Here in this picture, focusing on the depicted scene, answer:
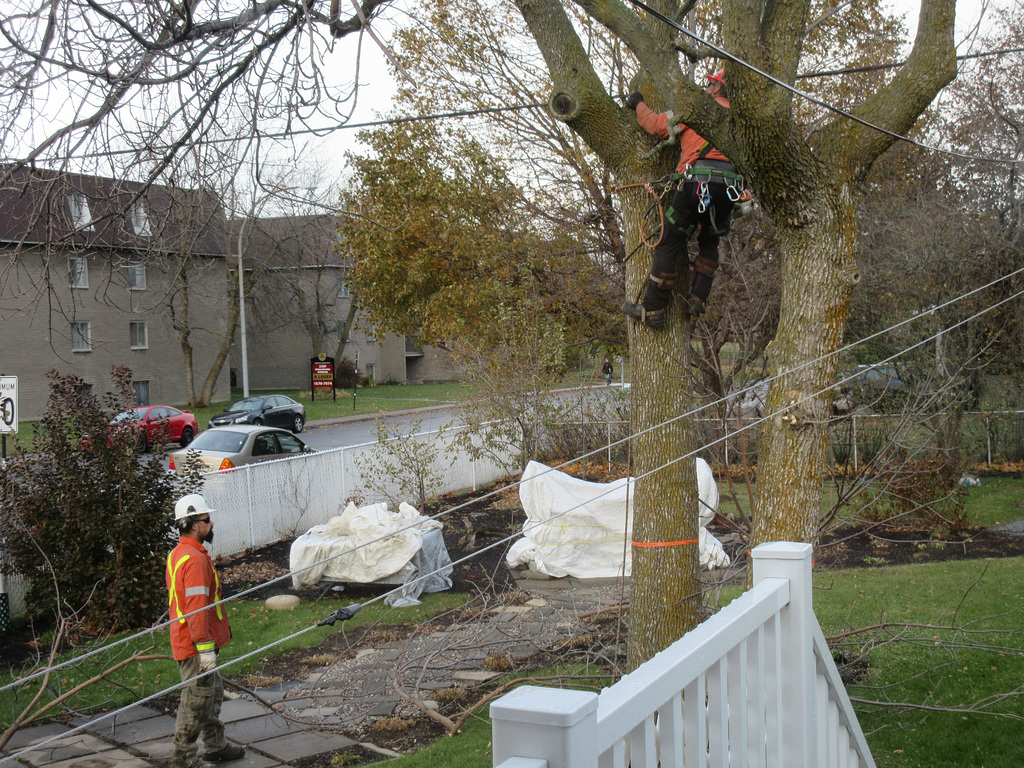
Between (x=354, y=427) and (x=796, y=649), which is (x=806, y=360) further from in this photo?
(x=354, y=427)

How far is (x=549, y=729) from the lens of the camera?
5.34 feet

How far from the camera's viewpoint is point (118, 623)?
29.6 ft

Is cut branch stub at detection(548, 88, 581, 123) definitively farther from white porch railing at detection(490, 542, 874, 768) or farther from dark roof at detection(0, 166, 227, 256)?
white porch railing at detection(490, 542, 874, 768)

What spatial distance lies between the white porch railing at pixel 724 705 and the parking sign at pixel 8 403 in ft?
32.1

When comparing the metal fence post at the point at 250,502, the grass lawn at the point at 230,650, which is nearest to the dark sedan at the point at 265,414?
the metal fence post at the point at 250,502

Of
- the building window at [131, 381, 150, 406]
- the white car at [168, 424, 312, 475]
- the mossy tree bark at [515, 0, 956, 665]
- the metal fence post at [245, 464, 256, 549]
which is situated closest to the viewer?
the mossy tree bark at [515, 0, 956, 665]

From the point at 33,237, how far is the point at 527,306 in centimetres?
1144

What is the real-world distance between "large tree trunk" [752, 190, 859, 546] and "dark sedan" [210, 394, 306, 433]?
25.4 metres

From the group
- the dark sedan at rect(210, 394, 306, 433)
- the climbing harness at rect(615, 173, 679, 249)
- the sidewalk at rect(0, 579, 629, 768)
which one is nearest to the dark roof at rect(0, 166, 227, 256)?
the climbing harness at rect(615, 173, 679, 249)

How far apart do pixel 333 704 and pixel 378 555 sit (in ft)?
10.2

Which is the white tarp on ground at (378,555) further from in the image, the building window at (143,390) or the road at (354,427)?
the building window at (143,390)

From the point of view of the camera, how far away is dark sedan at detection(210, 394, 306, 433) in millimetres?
28750

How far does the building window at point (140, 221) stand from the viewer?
251 inches

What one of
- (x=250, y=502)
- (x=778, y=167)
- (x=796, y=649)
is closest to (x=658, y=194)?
(x=778, y=167)
